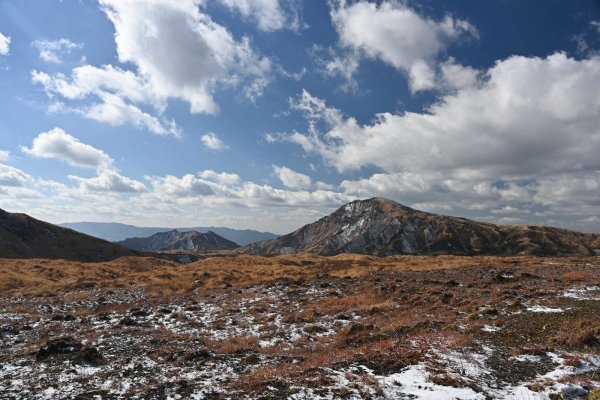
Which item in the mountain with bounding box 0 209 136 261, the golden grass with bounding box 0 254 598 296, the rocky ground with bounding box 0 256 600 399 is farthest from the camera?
the mountain with bounding box 0 209 136 261

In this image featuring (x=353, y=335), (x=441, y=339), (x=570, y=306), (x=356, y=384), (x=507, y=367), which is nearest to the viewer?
(x=356, y=384)

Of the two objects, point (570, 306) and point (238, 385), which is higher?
point (570, 306)

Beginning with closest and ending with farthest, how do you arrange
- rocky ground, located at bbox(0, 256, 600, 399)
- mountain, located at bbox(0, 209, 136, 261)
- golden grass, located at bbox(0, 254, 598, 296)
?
rocky ground, located at bbox(0, 256, 600, 399) → golden grass, located at bbox(0, 254, 598, 296) → mountain, located at bbox(0, 209, 136, 261)

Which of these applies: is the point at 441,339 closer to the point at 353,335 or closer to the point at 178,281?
the point at 353,335

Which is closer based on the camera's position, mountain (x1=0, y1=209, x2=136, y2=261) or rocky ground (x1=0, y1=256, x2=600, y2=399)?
rocky ground (x1=0, y1=256, x2=600, y2=399)

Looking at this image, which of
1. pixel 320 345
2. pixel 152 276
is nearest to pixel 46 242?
pixel 152 276

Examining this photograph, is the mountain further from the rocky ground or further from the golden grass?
the rocky ground

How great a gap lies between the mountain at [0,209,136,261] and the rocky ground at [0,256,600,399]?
15067cm

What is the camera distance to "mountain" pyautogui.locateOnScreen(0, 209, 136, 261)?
15950 centimetres

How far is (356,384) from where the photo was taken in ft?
44.6

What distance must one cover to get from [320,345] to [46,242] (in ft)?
643

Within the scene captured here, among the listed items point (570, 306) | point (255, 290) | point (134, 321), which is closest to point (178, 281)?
point (255, 290)

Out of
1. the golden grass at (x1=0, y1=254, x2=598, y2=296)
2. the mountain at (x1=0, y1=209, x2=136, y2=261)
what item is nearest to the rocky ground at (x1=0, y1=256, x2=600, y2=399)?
the golden grass at (x1=0, y1=254, x2=598, y2=296)

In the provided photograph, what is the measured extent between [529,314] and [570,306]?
400 centimetres
